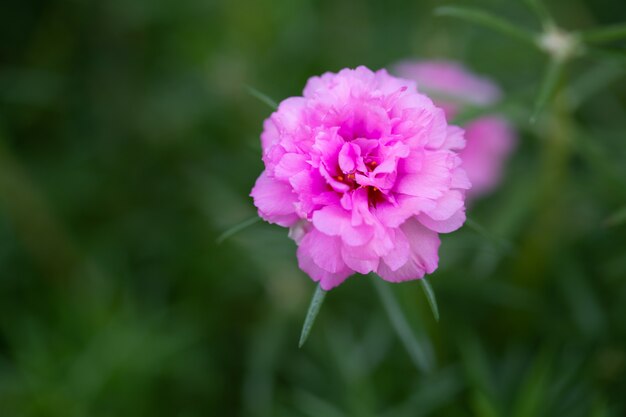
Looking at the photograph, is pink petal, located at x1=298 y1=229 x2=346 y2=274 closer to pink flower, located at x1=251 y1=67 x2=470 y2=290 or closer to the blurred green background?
pink flower, located at x1=251 y1=67 x2=470 y2=290

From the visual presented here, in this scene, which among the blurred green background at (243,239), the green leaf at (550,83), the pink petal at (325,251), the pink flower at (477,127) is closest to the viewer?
the pink petal at (325,251)

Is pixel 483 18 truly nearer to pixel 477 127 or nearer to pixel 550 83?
pixel 550 83

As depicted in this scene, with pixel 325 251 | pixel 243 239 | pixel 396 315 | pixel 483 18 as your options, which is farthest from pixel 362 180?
pixel 243 239

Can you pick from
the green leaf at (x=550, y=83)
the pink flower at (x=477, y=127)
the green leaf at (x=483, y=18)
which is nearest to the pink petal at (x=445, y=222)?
the green leaf at (x=550, y=83)

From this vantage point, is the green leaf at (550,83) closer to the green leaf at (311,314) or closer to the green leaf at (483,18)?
the green leaf at (483,18)

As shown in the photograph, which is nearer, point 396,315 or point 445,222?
point 445,222

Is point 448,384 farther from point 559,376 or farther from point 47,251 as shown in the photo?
point 47,251

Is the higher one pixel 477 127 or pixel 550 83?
pixel 550 83

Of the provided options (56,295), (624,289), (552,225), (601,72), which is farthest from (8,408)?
(601,72)
